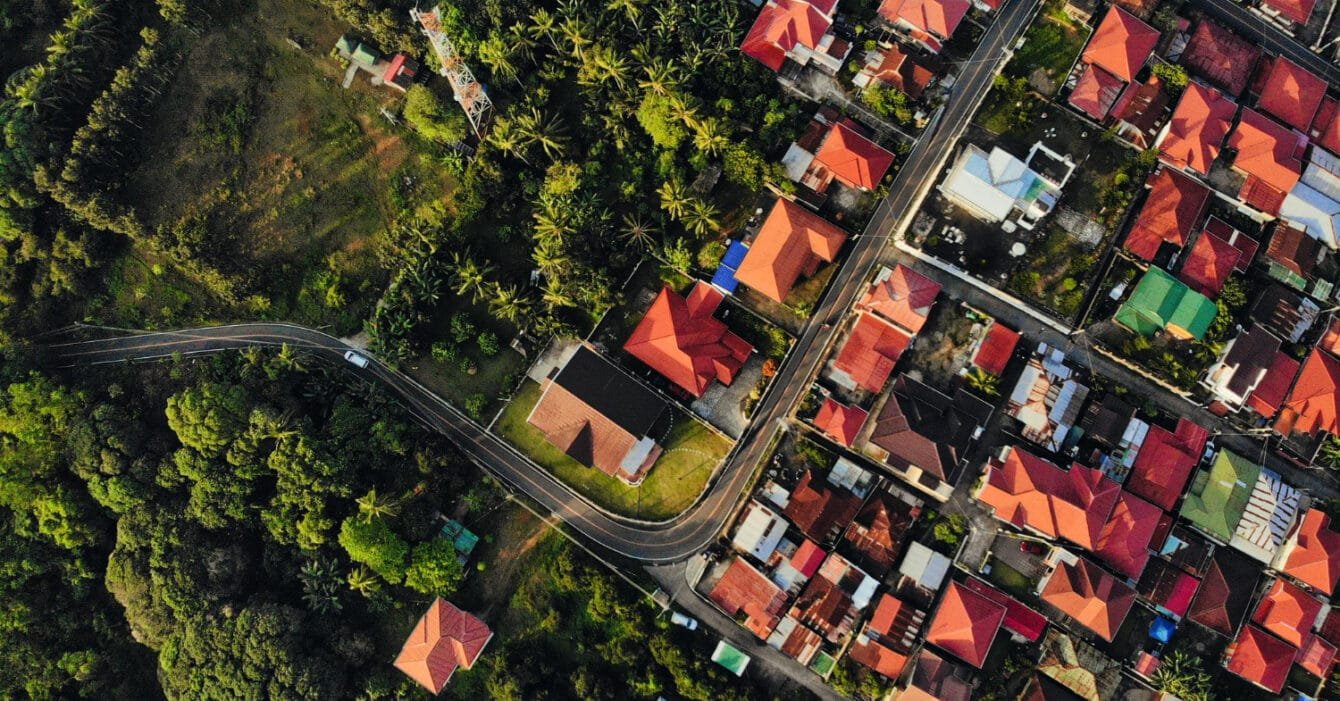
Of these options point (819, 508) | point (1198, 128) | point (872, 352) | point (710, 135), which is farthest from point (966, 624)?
point (1198, 128)

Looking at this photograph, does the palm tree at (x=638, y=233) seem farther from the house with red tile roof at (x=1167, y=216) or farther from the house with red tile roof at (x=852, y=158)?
the house with red tile roof at (x=1167, y=216)

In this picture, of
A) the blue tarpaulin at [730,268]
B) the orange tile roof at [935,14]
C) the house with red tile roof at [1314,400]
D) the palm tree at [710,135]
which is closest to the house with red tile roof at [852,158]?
the palm tree at [710,135]

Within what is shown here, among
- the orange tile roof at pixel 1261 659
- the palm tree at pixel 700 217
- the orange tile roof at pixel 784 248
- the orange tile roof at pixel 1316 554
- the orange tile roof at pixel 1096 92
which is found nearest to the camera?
the orange tile roof at pixel 1261 659

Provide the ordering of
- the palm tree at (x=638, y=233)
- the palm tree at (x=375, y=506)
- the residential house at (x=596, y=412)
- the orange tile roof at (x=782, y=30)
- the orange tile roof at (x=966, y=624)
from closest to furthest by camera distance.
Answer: the orange tile roof at (x=966, y=624) → the palm tree at (x=375, y=506) → the residential house at (x=596, y=412) → the orange tile roof at (x=782, y=30) → the palm tree at (x=638, y=233)

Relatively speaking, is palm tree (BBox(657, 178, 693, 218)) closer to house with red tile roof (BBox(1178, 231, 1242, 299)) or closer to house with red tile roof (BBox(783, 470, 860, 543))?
house with red tile roof (BBox(783, 470, 860, 543))

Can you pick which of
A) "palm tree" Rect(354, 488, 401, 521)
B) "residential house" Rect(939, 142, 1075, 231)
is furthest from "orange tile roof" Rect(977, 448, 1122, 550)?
"palm tree" Rect(354, 488, 401, 521)
